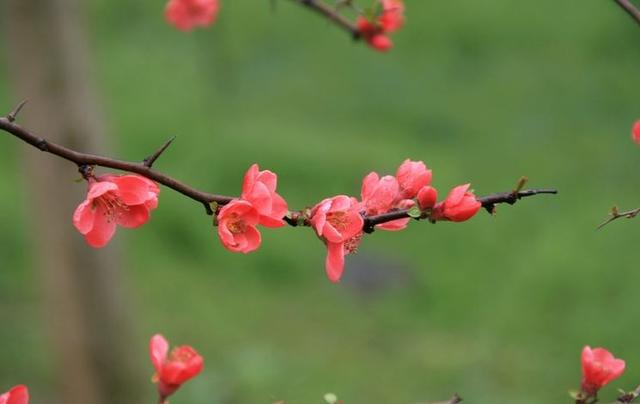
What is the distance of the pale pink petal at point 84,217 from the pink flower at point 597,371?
60cm

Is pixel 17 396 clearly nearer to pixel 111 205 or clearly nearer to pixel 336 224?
pixel 111 205

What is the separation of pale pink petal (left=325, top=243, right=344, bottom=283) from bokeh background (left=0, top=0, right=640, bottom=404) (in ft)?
7.36

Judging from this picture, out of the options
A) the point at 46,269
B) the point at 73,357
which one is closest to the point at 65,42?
the point at 46,269

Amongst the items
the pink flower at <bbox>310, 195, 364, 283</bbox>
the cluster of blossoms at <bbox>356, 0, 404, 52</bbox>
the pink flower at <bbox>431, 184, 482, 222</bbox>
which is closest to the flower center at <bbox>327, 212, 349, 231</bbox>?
the pink flower at <bbox>310, 195, 364, 283</bbox>

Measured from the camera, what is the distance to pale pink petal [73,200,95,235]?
3.83 ft

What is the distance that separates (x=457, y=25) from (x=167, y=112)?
62.6 inches

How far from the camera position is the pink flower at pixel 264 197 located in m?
1.16

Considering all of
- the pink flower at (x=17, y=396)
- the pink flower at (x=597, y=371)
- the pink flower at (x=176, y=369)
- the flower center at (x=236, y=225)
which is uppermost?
the flower center at (x=236, y=225)

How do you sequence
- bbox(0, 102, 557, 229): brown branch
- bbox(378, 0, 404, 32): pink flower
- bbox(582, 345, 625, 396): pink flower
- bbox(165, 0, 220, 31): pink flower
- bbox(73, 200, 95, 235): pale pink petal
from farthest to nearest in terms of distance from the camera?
bbox(165, 0, 220, 31): pink flower, bbox(378, 0, 404, 32): pink flower, bbox(582, 345, 625, 396): pink flower, bbox(73, 200, 95, 235): pale pink petal, bbox(0, 102, 557, 229): brown branch

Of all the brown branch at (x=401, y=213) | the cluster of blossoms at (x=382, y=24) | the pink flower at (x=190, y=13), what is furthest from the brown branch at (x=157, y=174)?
the pink flower at (x=190, y=13)

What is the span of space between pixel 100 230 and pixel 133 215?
0.14 ft

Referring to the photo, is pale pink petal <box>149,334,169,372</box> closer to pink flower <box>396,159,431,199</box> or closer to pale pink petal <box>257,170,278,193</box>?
pale pink petal <box>257,170,278,193</box>

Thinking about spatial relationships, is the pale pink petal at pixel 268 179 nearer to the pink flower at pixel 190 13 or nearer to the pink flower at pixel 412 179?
the pink flower at pixel 412 179

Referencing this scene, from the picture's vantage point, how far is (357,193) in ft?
15.8
